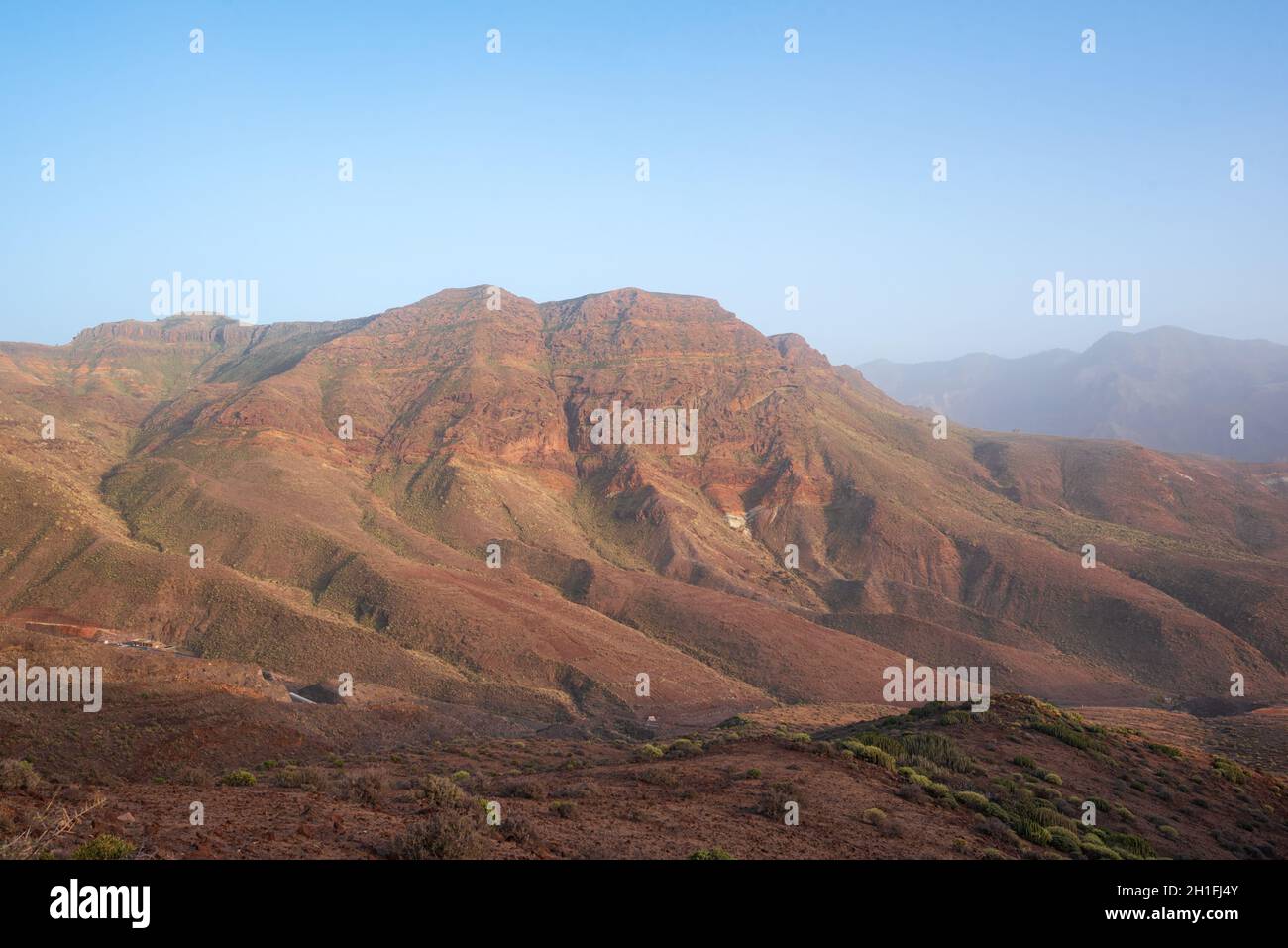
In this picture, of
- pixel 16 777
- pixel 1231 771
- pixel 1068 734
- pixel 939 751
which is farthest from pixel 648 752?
pixel 1231 771

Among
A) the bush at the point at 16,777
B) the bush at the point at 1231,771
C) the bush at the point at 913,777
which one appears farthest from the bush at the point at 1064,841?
the bush at the point at 16,777

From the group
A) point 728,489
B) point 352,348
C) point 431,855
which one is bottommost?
point 431,855

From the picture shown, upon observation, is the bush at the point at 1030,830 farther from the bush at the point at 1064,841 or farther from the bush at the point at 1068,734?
the bush at the point at 1068,734
